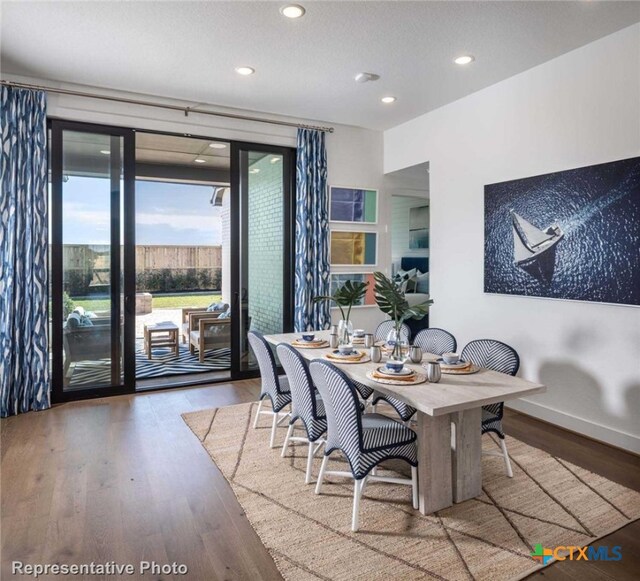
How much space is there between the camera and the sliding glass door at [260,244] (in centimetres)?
522

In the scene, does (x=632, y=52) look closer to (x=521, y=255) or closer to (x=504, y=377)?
(x=521, y=255)

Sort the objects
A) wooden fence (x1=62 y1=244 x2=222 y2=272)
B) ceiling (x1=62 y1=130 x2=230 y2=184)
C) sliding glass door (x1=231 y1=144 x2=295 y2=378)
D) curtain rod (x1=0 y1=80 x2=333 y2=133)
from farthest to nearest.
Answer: wooden fence (x1=62 y1=244 x2=222 y2=272), sliding glass door (x1=231 y1=144 x2=295 y2=378), ceiling (x1=62 y1=130 x2=230 y2=184), curtain rod (x1=0 y1=80 x2=333 y2=133)

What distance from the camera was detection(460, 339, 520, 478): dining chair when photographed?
9.48 feet

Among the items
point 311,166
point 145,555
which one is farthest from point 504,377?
point 311,166

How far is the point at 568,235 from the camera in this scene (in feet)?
11.9

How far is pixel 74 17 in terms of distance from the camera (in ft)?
10.1

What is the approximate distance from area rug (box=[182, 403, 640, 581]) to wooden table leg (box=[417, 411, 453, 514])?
7 centimetres

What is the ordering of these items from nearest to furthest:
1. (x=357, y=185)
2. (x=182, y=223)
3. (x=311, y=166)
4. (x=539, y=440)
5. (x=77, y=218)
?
1. (x=539, y=440)
2. (x=77, y=218)
3. (x=311, y=166)
4. (x=357, y=185)
5. (x=182, y=223)

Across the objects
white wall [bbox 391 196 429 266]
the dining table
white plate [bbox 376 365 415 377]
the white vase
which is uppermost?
white wall [bbox 391 196 429 266]

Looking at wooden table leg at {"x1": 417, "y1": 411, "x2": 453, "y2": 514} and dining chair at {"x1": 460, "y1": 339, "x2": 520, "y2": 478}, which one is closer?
wooden table leg at {"x1": 417, "y1": 411, "x2": 453, "y2": 514}

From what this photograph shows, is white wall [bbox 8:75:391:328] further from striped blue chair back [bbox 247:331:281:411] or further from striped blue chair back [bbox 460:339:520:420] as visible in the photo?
striped blue chair back [bbox 460:339:520:420]

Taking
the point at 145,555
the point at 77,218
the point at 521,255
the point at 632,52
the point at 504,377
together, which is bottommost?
the point at 145,555

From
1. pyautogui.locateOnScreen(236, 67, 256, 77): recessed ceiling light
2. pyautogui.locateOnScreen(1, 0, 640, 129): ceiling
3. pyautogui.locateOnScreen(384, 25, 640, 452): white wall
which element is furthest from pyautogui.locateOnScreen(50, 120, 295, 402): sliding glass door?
pyautogui.locateOnScreen(384, 25, 640, 452): white wall

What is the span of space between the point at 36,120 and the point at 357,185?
3.40 metres
